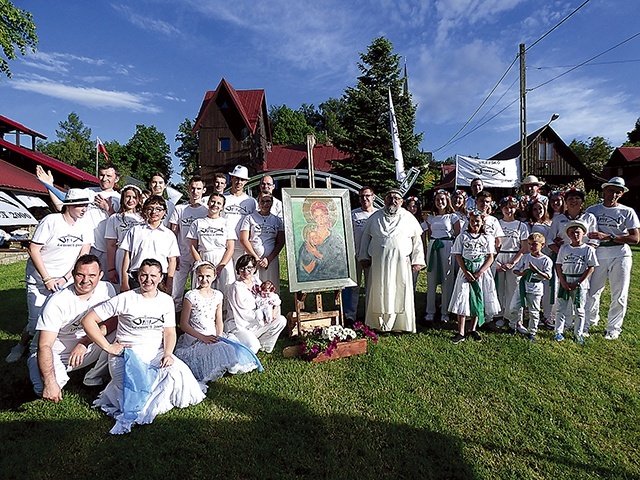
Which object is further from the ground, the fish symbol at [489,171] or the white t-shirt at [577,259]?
the fish symbol at [489,171]

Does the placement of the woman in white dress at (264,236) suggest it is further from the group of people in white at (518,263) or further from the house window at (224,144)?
the house window at (224,144)

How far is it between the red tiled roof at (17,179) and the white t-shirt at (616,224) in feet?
73.5

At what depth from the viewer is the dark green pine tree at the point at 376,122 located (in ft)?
69.8

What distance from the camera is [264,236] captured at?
557 cm

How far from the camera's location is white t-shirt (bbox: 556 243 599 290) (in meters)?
5.23

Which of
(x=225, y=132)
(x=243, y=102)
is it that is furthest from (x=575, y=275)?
(x=243, y=102)

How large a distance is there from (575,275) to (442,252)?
189cm

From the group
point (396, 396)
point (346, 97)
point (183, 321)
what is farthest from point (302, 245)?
point (346, 97)

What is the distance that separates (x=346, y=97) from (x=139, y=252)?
A: 1997cm

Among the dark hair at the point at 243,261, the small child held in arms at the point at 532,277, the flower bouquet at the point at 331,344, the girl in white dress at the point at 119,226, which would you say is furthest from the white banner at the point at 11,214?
the small child held in arms at the point at 532,277

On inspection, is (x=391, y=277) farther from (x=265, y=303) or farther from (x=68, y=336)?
(x=68, y=336)

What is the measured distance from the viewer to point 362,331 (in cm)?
536

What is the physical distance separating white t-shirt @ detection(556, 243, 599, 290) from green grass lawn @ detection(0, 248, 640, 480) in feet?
3.88

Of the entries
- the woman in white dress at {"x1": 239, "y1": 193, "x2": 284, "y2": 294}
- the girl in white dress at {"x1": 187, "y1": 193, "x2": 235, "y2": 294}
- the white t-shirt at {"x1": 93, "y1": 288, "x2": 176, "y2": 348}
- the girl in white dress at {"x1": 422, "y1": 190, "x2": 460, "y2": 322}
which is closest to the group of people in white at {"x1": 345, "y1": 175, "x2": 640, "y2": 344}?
the girl in white dress at {"x1": 422, "y1": 190, "x2": 460, "y2": 322}
